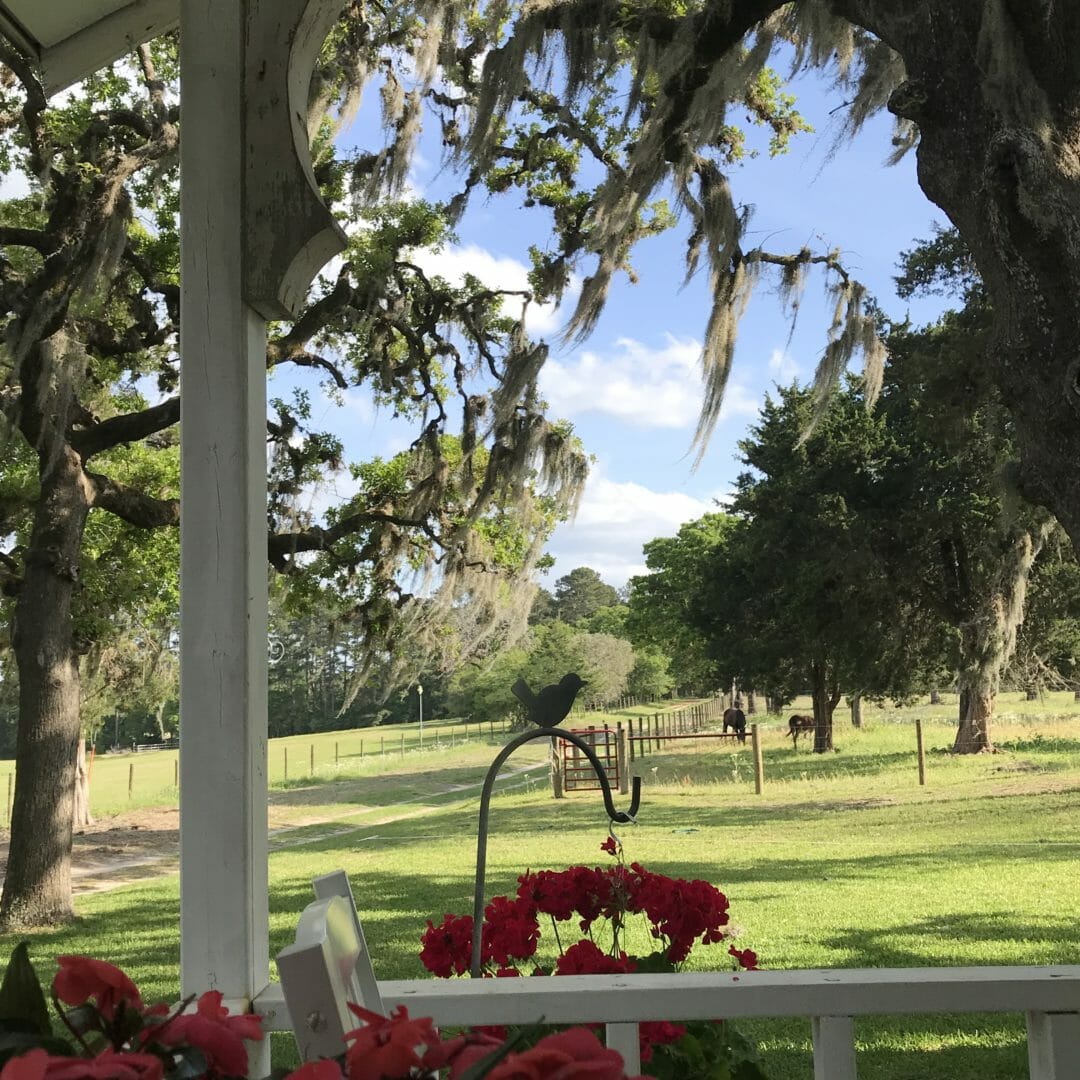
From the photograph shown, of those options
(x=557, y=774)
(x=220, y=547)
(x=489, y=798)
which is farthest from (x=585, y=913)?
(x=557, y=774)

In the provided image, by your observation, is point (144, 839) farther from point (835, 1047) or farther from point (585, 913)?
point (835, 1047)

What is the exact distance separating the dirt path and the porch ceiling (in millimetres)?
7333

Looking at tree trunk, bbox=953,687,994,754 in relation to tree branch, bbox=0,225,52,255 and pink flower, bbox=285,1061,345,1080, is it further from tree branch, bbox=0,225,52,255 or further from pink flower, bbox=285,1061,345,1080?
pink flower, bbox=285,1061,345,1080

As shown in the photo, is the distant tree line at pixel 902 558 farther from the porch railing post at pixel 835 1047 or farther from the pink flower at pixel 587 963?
the porch railing post at pixel 835 1047

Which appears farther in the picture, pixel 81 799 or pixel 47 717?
→ pixel 81 799

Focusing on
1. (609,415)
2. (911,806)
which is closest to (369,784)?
(911,806)

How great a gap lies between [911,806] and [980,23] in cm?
860

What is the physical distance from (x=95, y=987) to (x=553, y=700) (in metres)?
0.77

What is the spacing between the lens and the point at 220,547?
44.1 inches

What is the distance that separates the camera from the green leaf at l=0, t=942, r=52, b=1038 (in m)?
0.45

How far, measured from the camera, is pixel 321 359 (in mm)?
7609

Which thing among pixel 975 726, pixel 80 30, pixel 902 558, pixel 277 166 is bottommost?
pixel 975 726

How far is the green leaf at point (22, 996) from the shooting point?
1.48ft

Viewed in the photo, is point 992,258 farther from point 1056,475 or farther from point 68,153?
point 68,153
